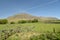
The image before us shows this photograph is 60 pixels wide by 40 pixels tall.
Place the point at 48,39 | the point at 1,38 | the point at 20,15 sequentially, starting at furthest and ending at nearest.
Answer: the point at 20,15 → the point at 1,38 → the point at 48,39

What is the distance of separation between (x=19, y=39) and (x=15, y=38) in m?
0.42

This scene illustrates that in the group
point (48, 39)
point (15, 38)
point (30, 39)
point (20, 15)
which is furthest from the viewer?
point (20, 15)

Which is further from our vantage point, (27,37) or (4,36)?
(4,36)

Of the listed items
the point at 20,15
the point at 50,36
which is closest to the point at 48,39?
the point at 50,36

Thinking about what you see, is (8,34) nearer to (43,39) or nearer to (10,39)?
(10,39)

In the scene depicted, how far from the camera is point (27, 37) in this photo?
1046cm

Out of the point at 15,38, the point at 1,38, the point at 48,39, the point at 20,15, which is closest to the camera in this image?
the point at 48,39

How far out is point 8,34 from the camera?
1184 centimetres

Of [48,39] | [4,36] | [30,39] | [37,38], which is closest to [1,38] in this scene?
[4,36]

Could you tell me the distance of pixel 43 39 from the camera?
29.8 ft

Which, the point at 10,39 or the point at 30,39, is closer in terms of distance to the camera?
the point at 30,39

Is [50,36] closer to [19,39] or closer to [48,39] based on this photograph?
[48,39]

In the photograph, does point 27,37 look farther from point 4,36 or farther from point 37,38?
point 4,36

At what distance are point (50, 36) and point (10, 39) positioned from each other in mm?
3689
